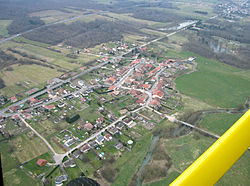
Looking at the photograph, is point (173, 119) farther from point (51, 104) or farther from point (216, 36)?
point (216, 36)

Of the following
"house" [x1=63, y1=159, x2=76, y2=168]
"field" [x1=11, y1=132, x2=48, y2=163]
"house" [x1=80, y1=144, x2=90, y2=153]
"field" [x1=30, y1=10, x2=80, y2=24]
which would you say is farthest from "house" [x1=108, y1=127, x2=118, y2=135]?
"field" [x1=30, y1=10, x2=80, y2=24]

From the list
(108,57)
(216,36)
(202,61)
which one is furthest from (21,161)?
(216,36)

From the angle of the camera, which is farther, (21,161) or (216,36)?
(216,36)

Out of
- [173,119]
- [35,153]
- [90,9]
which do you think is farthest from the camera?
[90,9]

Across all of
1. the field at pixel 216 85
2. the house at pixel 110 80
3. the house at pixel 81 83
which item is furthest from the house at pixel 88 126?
the field at pixel 216 85

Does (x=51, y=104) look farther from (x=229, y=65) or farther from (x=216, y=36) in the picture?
(x=216, y=36)

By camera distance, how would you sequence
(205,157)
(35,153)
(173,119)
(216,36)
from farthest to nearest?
(216,36) < (173,119) < (35,153) < (205,157)

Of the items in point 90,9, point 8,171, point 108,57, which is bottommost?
point 8,171

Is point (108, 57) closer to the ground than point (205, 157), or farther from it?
closer to the ground
